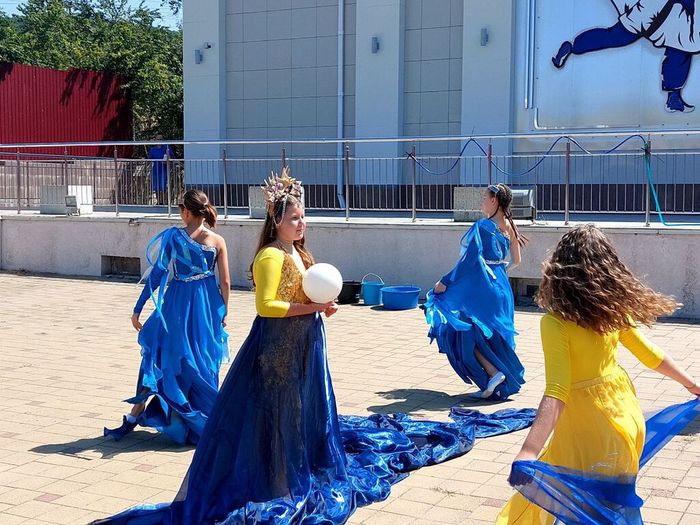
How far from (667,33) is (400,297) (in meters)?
7.79

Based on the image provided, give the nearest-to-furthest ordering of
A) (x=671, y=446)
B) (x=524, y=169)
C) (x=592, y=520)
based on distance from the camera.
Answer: (x=592, y=520)
(x=671, y=446)
(x=524, y=169)

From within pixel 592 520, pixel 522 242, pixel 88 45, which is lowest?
pixel 592 520

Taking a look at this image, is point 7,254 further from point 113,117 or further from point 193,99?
point 113,117

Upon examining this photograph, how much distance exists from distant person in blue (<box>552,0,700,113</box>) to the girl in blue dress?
1336cm

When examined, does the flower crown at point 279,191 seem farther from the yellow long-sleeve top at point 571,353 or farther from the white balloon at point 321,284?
the yellow long-sleeve top at point 571,353

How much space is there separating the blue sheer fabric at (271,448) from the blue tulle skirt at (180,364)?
149 centimetres

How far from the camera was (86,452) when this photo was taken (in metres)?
6.27

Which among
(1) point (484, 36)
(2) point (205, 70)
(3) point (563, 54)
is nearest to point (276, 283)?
(3) point (563, 54)

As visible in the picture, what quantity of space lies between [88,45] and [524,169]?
25.6 m

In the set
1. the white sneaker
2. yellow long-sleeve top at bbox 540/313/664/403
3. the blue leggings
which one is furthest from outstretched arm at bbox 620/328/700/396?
the blue leggings

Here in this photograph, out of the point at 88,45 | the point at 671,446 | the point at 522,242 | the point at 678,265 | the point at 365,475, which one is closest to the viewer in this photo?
the point at 365,475

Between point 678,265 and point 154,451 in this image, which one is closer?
point 154,451

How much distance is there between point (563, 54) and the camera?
57.0 feet

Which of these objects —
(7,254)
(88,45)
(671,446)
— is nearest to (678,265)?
(671,446)
